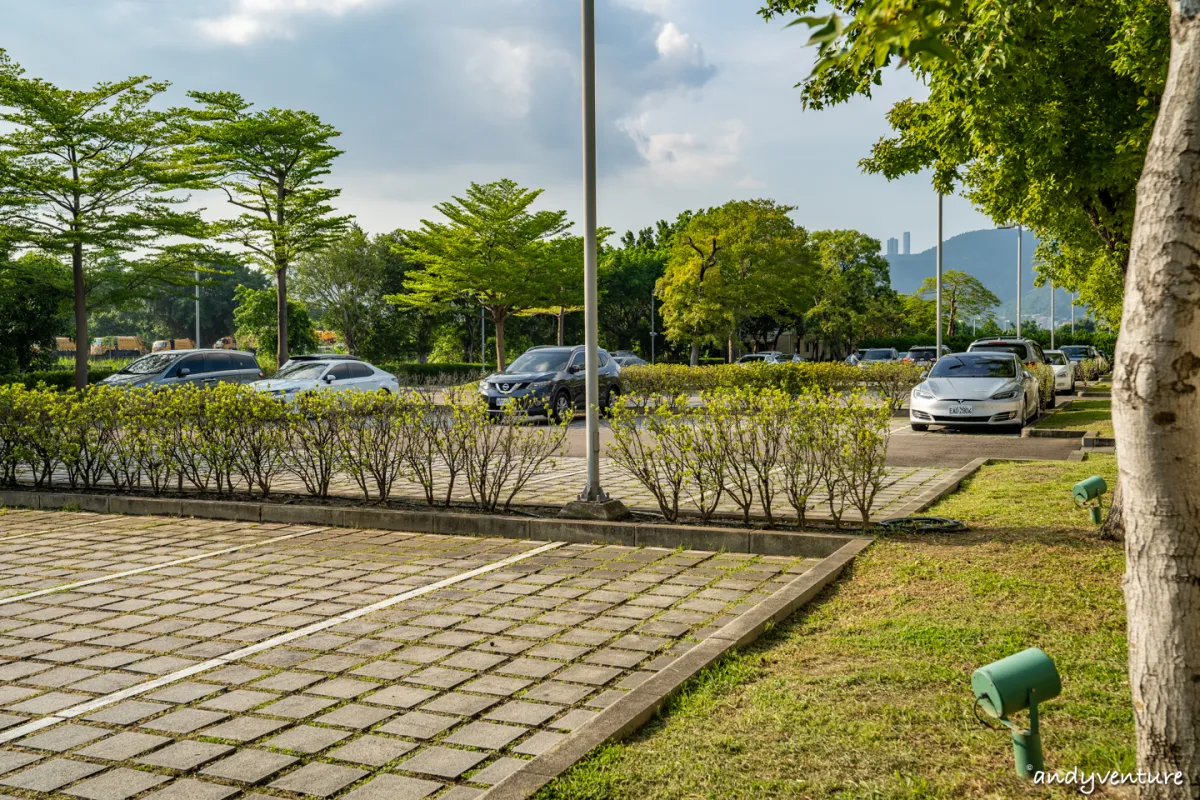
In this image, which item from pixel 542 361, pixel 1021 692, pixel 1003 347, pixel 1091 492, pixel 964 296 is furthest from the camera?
pixel 964 296

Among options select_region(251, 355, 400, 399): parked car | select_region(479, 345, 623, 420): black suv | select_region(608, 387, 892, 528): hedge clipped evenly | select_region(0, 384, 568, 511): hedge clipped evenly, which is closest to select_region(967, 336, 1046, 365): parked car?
select_region(479, 345, 623, 420): black suv

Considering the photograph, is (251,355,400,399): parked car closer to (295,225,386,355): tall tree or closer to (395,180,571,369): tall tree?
(395,180,571,369): tall tree

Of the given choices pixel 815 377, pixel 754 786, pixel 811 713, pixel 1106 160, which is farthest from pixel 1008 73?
pixel 815 377

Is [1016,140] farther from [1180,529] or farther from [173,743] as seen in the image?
[173,743]

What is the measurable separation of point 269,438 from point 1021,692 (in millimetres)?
8231

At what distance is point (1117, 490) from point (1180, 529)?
5.13m

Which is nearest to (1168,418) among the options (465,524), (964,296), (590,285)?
(590,285)

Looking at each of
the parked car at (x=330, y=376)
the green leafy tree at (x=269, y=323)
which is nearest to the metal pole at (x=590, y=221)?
the parked car at (x=330, y=376)

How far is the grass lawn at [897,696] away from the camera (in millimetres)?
3570

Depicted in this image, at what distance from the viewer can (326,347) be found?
7994 cm

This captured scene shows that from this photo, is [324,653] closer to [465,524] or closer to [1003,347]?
[465,524]

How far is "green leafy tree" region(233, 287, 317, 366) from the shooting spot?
57.9m

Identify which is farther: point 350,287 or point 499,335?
point 350,287

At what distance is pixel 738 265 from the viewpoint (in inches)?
1890
